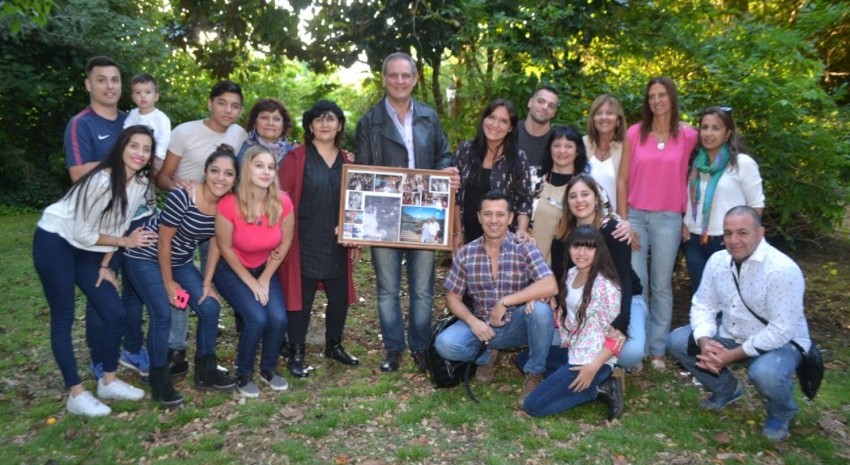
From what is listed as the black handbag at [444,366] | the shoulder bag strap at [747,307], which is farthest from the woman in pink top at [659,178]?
the black handbag at [444,366]

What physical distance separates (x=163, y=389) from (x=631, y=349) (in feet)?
11.3

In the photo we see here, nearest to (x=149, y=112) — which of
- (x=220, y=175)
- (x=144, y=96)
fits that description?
(x=144, y=96)

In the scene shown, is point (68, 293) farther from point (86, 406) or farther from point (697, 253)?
point (697, 253)

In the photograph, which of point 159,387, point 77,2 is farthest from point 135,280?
point 77,2

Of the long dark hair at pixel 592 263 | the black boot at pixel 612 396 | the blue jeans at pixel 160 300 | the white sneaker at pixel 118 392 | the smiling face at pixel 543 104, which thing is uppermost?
the smiling face at pixel 543 104

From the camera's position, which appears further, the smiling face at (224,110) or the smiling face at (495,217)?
the smiling face at (224,110)

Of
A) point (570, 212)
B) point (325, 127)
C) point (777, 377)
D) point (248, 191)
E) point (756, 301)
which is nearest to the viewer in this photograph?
point (777, 377)

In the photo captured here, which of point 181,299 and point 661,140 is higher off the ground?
point 661,140

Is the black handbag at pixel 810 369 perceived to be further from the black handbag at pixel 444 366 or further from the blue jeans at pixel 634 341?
the black handbag at pixel 444 366

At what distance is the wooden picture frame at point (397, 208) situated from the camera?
5.12m

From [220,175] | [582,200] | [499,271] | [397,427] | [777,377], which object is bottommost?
[397,427]

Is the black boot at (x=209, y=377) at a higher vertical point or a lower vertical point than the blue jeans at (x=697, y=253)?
lower

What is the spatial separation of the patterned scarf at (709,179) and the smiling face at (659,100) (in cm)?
44

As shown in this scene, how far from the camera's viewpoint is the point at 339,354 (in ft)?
18.7
